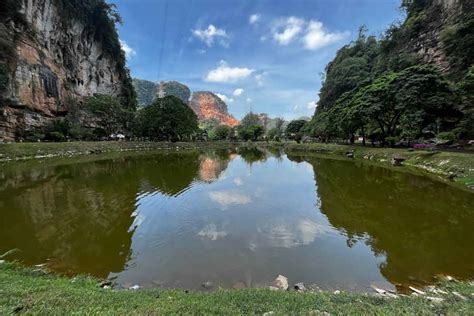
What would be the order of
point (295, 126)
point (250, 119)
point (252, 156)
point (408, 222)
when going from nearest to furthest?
point (408, 222)
point (252, 156)
point (295, 126)
point (250, 119)

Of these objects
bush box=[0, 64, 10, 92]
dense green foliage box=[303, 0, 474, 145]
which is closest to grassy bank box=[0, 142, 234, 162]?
bush box=[0, 64, 10, 92]

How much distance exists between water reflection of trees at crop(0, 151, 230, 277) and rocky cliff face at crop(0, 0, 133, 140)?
83.9ft

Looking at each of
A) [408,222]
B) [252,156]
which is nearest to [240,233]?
[408,222]

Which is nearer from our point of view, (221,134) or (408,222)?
(408,222)

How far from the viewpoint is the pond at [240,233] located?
21.1 feet

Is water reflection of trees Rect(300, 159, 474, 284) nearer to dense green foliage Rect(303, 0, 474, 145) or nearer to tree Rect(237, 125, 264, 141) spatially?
dense green foliage Rect(303, 0, 474, 145)

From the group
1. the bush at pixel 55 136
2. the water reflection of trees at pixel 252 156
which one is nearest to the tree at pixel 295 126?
the water reflection of trees at pixel 252 156

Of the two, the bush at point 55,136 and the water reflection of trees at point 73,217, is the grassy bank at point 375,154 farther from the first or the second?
the water reflection of trees at point 73,217

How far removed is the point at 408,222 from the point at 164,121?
62.6 m

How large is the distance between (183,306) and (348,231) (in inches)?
295

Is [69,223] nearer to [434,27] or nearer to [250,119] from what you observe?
[434,27]

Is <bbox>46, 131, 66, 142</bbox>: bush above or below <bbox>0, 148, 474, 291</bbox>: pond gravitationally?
above

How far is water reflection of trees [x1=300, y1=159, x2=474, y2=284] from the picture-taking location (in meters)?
6.73

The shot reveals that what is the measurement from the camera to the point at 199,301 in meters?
4.36
